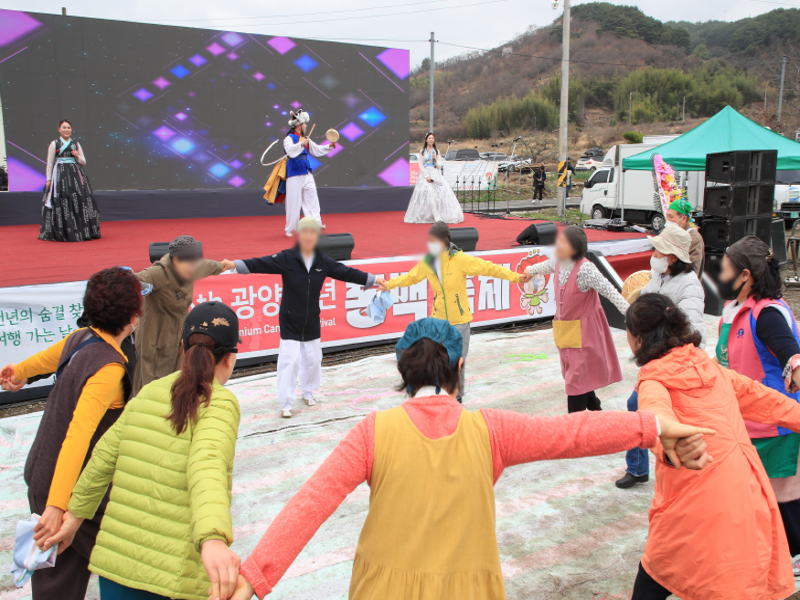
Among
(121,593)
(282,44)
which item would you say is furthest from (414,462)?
(282,44)

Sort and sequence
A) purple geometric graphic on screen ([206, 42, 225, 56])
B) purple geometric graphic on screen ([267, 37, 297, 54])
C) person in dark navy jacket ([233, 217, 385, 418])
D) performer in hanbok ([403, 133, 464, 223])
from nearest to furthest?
person in dark navy jacket ([233, 217, 385, 418]) < performer in hanbok ([403, 133, 464, 223]) < purple geometric graphic on screen ([206, 42, 225, 56]) < purple geometric graphic on screen ([267, 37, 297, 54])

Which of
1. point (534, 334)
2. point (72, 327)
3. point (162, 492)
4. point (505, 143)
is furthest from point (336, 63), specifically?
point (505, 143)

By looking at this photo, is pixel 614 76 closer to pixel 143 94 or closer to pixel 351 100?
pixel 351 100

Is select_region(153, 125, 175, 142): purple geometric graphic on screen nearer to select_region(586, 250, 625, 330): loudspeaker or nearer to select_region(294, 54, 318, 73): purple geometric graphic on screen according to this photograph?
select_region(294, 54, 318, 73): purple geometric graphic on screen

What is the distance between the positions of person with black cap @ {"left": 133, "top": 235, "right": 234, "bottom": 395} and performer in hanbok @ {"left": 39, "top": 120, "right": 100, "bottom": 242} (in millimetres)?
6440

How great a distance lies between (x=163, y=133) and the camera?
13.4 m

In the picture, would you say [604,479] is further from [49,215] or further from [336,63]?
[336,63]

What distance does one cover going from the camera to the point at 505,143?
165 feet

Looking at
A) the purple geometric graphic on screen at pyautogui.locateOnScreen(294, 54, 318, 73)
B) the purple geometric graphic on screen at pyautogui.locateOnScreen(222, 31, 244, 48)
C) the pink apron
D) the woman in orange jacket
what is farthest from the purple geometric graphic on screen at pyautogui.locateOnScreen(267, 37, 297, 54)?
the woman in orange jacket

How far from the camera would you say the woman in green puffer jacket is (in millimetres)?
1693

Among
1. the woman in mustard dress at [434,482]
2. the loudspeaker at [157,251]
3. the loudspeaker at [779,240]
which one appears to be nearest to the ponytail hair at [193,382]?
the woman in mustard dress at [434,482]

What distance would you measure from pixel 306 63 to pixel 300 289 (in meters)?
11.4

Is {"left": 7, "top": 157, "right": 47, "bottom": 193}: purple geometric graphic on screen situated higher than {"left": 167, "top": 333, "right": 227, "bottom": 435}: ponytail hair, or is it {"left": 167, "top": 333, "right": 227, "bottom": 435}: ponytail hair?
{"left": 7, "top": 157, "right": 47, "bottom": 193}: purple geometric graphic on screen

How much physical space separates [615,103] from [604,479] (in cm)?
6616
